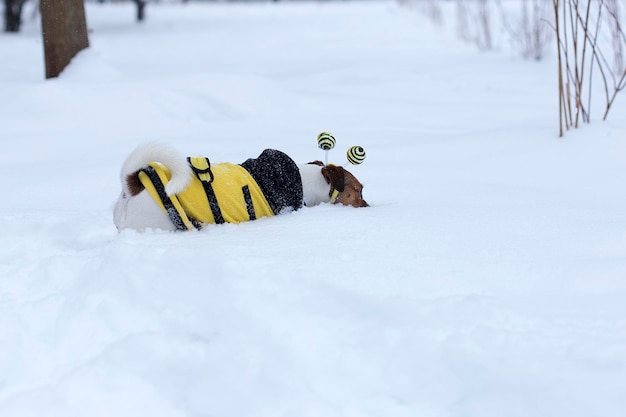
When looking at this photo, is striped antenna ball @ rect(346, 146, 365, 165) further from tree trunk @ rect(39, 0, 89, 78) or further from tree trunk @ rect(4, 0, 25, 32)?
tree trunk @ rect(4, 0, 25, 32)

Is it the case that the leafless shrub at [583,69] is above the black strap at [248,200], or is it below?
above

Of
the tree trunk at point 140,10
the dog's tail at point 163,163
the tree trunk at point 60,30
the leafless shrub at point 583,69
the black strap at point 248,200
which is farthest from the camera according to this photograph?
the tree trunk at point 140,10

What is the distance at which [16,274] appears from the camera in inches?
73.7

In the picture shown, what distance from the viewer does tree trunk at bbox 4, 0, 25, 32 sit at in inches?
363

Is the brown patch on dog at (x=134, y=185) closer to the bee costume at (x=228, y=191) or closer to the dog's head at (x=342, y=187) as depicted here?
the bee costume at (x=228, y=191)

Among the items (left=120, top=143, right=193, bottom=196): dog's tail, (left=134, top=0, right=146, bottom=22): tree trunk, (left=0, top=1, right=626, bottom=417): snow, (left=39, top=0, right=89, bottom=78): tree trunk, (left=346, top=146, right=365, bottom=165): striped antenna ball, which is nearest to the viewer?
(left=0, top=1, right=626, bottom=417): snow

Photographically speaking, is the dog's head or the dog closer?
the dog

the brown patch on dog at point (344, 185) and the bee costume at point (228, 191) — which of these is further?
the brown patch on dog at point (344, 185)

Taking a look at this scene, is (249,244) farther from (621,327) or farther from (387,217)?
(621,327)

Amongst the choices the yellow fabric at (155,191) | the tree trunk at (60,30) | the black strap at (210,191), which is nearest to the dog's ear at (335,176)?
the black strap at (210,191)

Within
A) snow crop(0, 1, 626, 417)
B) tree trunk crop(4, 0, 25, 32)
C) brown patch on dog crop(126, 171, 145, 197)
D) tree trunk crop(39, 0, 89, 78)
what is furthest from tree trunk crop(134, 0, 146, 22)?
brown patch on dog crop(126, 171, 145, 197)

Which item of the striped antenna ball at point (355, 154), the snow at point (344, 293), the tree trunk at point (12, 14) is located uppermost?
the tree trunk at point (12, 14)

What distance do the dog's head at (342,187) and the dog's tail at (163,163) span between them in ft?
1.91

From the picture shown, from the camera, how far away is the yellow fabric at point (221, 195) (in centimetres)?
201
